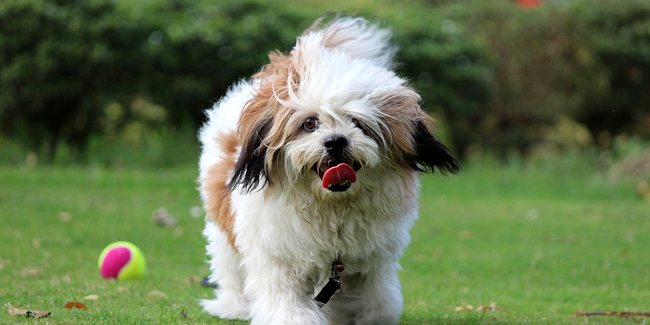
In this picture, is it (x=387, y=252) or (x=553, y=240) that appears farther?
(x=553, y=240)

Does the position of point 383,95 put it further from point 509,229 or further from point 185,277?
point 509,229

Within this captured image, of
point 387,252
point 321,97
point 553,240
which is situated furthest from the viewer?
point 553,240

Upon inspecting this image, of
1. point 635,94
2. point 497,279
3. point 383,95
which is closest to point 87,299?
point 383,95

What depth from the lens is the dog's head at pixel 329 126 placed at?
3.99 metres

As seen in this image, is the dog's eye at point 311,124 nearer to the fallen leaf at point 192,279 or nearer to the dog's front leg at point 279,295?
the dog's front leg at point 279,295

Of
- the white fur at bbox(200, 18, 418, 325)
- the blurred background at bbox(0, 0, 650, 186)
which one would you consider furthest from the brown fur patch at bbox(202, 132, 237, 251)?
the blurred background at bbox(0, 0, 650, 186)

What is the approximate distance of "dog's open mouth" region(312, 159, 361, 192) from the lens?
3934 millimetres

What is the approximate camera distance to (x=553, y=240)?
28.7ft

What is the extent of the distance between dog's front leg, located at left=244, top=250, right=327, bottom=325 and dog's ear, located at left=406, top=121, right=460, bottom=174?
2.69 ft

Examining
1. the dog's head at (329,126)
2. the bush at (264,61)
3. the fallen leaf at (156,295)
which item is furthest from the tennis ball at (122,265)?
the bush at (264,61)

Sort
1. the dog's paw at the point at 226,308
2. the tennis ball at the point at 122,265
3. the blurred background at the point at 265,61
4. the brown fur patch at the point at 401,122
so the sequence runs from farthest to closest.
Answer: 1. the blurred background at the point at 265,61
2. the tennis ball at the point at 122,265
3. the dog's paw at the point at 226,308
4. the brown fur patch at the point at 401,122

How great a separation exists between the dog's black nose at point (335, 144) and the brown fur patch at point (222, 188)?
100 cm

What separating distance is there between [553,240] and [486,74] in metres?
5.88

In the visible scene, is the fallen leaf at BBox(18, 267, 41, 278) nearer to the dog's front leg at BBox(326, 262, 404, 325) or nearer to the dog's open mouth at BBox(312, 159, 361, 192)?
the dog's front leg at BBox(326, 262, 404, 325)
